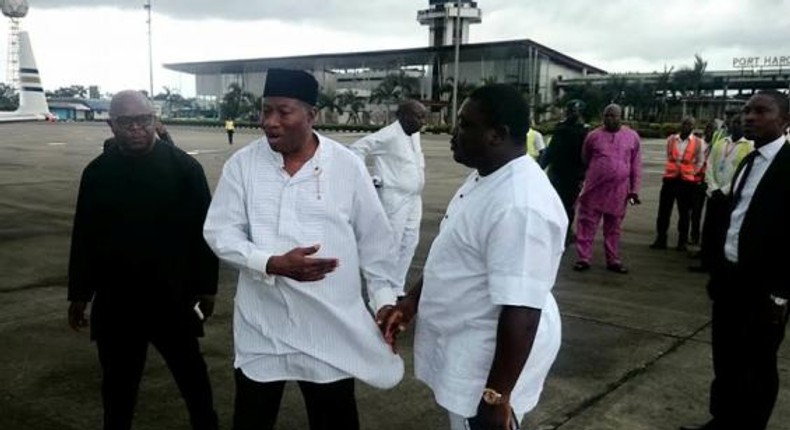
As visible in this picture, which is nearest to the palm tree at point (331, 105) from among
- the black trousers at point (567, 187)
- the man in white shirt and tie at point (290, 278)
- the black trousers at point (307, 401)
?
the black trousers at point (567, 187)

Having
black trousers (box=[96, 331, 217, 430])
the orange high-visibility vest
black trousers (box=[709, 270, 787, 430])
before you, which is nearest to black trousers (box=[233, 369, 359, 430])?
black trousers (box=[96, 331, 217, 430])

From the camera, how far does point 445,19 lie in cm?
9075

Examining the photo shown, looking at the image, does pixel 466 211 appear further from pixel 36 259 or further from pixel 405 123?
pixel 36 259

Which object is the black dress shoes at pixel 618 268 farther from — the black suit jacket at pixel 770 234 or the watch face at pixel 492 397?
the watch face at pixel 492 397

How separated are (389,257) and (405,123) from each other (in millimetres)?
3594

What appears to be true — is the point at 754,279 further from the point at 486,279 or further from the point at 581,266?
the point at 581,266

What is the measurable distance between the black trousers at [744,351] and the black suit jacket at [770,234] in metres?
0.07

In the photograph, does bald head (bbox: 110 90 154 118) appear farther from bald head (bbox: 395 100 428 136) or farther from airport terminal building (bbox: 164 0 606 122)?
airport terminal building (bbox: 164 0 606 122)

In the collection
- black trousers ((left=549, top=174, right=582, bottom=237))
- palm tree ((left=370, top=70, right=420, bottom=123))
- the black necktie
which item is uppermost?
palm tree ((left=370, top=70, right=420, bottom=123))

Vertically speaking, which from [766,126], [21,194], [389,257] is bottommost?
[21,194]

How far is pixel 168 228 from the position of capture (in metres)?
2.98

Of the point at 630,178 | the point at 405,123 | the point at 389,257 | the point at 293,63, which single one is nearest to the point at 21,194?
the point at 405,123

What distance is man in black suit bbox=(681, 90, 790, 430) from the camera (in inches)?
123

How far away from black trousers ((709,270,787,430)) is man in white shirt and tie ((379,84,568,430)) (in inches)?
60.6
